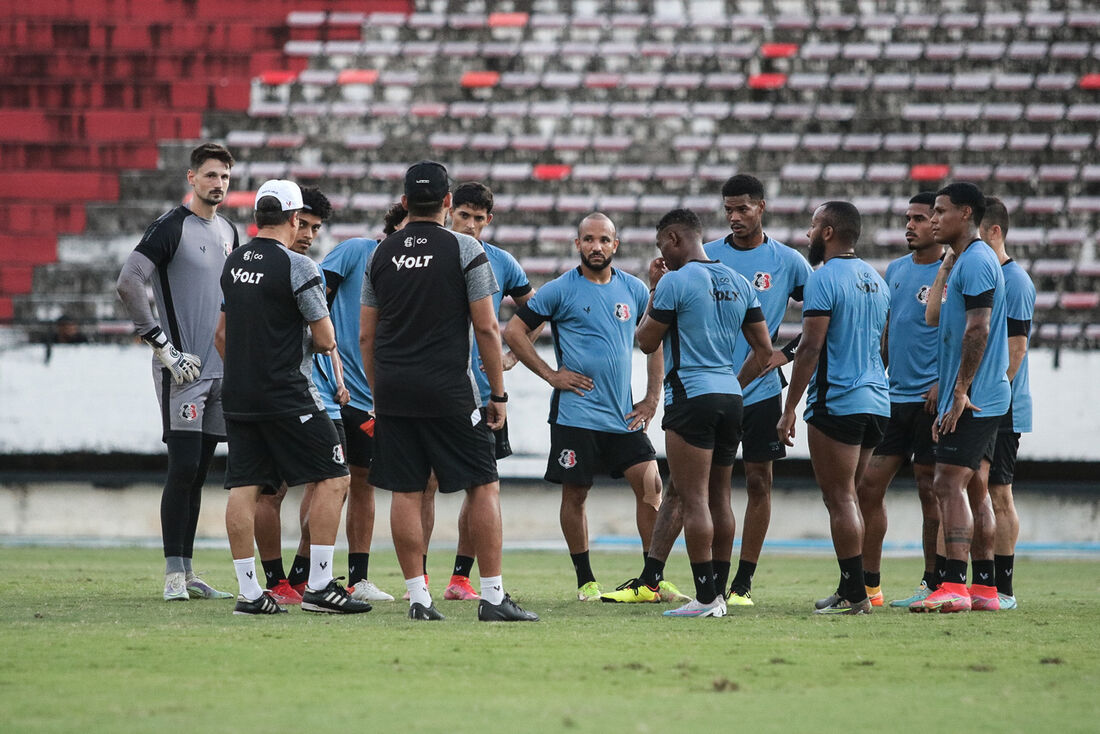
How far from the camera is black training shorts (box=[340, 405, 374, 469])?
26.0 ft

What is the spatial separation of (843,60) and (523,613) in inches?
518

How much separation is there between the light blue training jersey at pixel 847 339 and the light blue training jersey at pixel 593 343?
1218 millimetres

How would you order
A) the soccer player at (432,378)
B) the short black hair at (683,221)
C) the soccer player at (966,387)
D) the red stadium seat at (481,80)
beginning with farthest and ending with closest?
the red stadium seat at (481,80) < the soccer player at (966,387) < the short black hair at (683,221) < the soccer player at (432,378)

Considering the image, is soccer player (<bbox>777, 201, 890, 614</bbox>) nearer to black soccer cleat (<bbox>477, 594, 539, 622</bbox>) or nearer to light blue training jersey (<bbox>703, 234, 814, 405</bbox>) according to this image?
light blue training jersey (<bbox>703, 234, 814, 405</bbox>)

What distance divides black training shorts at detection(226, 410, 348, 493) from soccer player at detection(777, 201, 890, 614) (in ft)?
7.20

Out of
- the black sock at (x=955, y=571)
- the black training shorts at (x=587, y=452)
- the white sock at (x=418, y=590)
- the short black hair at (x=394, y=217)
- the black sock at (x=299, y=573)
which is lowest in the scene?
the black sock at (x=299, y=573)

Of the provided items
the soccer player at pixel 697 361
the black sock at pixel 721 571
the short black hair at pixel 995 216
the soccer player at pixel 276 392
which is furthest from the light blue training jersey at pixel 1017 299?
the soccer player at pixel 276 392

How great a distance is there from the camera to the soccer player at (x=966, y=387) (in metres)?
7.05

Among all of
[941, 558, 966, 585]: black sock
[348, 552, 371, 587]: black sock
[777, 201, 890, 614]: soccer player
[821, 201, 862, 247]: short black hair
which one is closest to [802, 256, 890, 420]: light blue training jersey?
[777, 201, 890, 614]: soccer player

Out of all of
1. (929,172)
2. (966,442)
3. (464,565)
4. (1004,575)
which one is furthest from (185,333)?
(929,172)

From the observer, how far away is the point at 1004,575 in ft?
25.0

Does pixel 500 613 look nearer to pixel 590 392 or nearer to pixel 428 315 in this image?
pixel 428 315

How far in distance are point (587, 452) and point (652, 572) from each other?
0.76 m

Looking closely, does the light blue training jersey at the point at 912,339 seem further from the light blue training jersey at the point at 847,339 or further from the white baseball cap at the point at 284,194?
the white baseball cap at the point at 284,194
